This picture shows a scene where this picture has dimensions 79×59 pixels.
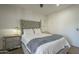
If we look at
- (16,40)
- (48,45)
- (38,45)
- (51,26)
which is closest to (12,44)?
(16,40)

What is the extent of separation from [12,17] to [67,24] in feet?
3.78

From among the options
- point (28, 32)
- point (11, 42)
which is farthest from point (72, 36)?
point (11, 42)

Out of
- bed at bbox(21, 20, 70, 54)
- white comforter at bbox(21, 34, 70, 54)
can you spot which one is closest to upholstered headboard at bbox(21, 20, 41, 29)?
bed at bbox(21, 20, 70, 54)

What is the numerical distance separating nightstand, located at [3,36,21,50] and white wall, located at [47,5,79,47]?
68cm

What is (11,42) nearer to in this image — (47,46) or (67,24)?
(47,46)

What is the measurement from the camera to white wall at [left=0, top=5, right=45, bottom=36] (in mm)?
1454

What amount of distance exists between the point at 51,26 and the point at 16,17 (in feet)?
2.36

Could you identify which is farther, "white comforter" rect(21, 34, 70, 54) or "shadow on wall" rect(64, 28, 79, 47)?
"shadow on wall" rect(64, 28, 79, 47)

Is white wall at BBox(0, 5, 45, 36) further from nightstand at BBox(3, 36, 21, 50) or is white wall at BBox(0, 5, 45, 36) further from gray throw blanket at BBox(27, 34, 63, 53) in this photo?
gray throw blanket at BBox(27, 34, 63, 53)

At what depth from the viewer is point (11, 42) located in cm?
163

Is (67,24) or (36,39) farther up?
(67,24)

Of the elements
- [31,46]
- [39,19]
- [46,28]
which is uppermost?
[39,19]
